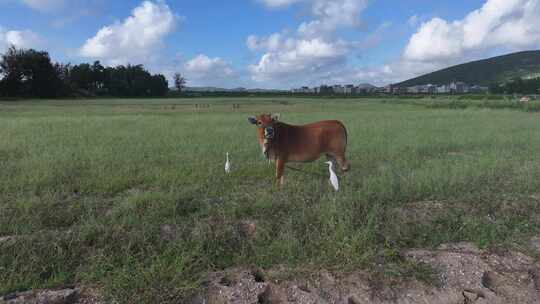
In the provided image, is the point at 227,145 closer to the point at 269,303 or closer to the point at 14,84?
the point at 269,303

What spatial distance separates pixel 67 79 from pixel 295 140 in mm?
80486

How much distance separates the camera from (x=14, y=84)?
5562 cm

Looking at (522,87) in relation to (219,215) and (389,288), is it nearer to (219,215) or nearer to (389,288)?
(219,215)

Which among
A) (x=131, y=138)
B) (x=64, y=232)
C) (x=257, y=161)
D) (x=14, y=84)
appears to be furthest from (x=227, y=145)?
(x=14, y=84)

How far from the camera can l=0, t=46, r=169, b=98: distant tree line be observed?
184ft

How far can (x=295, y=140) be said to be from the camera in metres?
6.06

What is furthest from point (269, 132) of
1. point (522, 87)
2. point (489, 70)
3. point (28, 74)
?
point (489, 70)

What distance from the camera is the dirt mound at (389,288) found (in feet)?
9.36

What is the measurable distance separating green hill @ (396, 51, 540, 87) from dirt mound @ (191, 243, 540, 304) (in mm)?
145234

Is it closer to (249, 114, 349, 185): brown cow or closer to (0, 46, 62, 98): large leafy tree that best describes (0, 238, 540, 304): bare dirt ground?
(249, 114, 349, 185): brown cow

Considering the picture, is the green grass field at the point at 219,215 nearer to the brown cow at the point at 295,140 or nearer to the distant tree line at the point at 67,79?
the brown cow at the point at 295,140

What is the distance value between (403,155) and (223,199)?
5.24m

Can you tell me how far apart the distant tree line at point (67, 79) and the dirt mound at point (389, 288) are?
6561 centimetres

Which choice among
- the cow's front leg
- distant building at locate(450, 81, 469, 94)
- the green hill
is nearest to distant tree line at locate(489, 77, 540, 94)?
distant building at locate(450, 81, 469, 94)
